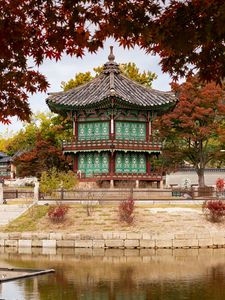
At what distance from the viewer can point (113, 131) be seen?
43906 mm

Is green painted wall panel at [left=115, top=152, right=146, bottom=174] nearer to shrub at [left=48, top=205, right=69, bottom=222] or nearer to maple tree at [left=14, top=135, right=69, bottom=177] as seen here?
maple tree at [left=14, top=135, right=69, bottom=177]

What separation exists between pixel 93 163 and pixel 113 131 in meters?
3.22

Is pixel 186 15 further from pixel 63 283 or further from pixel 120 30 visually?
pixel 63 283

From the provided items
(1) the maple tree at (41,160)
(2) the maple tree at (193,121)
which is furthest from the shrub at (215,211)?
(1) the maple tree at (41,160)

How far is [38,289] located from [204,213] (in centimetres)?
1547

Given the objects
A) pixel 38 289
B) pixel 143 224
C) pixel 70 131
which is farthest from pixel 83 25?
pixel 70 131

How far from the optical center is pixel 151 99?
4519 cm

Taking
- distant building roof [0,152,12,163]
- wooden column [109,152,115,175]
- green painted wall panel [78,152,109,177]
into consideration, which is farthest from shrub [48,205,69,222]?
distant building roof [0,152,12,163]

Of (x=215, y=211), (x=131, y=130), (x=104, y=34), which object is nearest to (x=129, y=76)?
(x=131, y=130)

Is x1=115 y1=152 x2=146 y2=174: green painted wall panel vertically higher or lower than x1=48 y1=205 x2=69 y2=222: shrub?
higher

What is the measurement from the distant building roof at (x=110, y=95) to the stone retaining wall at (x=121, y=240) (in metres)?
16.1

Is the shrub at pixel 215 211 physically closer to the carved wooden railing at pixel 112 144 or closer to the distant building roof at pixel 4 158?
the carved wooden railing at pixel 112 144

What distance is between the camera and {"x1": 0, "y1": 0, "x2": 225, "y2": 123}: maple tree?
738 cm

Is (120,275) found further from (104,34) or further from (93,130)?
(93,130)
